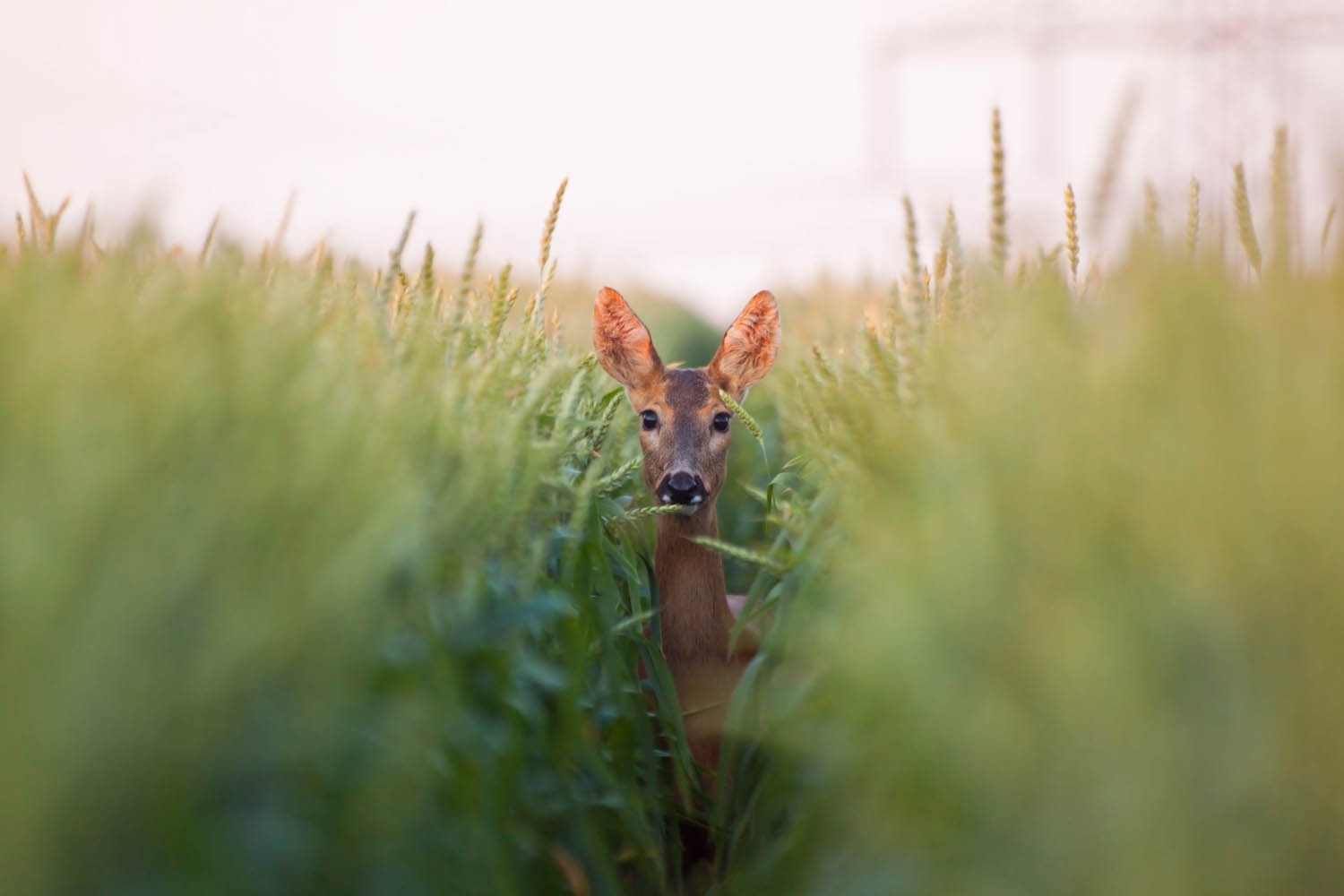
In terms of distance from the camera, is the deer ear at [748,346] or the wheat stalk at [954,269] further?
the deer ear at [748,346]

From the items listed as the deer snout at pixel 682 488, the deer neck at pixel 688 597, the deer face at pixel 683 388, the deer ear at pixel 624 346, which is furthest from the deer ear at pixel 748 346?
the deer neck at pixel 688 597

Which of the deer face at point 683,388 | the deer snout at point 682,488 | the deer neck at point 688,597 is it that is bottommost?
the deer neck at point 688,597

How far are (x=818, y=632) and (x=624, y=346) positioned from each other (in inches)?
97.8

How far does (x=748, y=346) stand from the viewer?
4363 millimetres

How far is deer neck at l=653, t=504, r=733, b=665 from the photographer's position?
3.42 m

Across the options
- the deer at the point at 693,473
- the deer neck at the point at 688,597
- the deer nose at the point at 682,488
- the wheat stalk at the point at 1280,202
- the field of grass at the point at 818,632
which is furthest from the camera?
the deer nose at the point at 682,488

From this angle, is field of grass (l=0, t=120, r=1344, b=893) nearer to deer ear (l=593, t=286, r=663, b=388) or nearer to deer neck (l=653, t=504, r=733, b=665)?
deer neck (l=653, t=504, r=733, b=665)

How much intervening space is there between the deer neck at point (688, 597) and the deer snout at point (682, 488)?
0.08 metres

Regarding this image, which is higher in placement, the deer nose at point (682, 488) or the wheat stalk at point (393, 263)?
the wheat stalk at point (393, 263)

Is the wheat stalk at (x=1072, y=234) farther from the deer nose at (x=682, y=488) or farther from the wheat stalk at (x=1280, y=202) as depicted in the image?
the deer nose at (x=682, y=488)

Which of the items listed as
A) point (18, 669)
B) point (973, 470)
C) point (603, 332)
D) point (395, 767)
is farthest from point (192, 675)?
point (603, 332)

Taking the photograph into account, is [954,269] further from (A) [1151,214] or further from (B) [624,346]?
(B) [624,346]

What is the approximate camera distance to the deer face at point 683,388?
3.78 meters

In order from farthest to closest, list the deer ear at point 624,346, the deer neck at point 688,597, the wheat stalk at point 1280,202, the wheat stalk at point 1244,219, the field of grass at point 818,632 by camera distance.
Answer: the deer ear at point 624,346 → the deer neck at point 688,597 → the wheat stalk at point 1244,219 → the wheat stalk at point 1280,202 → the field of grass at point 818,632
